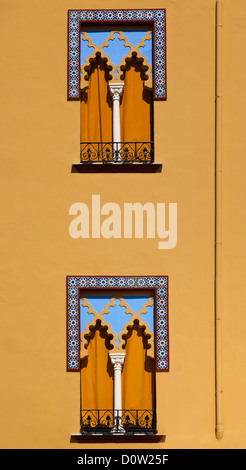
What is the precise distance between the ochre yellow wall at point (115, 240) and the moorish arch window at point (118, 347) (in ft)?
0.39

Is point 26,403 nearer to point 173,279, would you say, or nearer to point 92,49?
point 173,279

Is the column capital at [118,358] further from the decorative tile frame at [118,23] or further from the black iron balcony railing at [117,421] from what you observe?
the decorative tile frame at [118,23]

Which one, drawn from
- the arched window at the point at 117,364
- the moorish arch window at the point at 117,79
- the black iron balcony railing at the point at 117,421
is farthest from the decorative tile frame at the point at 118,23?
the black iron balcony railing at the point at 117,421

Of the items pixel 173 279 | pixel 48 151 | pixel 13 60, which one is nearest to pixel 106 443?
pixel 173 279

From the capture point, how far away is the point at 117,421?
51.2 ft

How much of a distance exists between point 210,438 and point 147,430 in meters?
0.65

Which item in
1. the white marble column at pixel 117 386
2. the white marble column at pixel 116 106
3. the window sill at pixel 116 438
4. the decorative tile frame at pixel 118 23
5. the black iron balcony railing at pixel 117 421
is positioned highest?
the decorative tile frame at pixel 118 23

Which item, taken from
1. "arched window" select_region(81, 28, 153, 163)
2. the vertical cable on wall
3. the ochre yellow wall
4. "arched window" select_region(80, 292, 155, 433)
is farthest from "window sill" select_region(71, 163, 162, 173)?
"arched window" select_region(80, 292, 155, 433)

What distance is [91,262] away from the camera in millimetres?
15781

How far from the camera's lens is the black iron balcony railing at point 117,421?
614 inches

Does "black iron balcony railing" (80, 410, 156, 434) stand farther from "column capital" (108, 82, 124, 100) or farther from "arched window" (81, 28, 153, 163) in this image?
"column capital" (108, 82, 124, 100)

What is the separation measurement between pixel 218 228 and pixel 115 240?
1088 mm

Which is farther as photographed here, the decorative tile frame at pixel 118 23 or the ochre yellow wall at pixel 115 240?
the decorative tile frame at pixel 118 23
